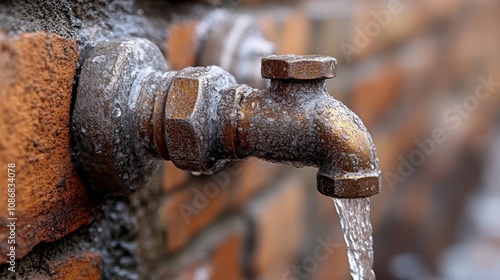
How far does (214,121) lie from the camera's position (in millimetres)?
393

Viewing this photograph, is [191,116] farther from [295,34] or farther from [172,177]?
[295,34]

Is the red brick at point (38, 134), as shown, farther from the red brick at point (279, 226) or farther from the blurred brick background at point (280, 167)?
the red brick at point (279, 226)

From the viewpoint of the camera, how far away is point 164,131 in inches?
15.2

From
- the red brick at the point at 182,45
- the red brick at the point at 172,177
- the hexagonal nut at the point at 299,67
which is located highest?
the hexagonal nut at the point at 299,67

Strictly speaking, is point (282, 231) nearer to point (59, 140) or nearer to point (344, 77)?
point (344, 77)

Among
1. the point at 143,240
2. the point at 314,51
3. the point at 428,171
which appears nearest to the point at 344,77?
the point at 314,51

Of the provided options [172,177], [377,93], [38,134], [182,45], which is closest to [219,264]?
[172,177]

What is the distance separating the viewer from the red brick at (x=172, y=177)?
558 mm

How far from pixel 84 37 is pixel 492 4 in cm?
171

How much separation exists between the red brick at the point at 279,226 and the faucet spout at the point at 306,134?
0.40m

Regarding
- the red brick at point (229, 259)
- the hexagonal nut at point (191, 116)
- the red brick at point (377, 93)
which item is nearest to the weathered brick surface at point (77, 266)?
the hexagonal nut at point (191, 116)

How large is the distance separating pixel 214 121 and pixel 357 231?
0.13m

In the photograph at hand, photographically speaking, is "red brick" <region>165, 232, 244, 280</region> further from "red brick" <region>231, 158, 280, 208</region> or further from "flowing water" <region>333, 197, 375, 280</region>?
"flowing water" <region>333, 197, 375, 280</region>

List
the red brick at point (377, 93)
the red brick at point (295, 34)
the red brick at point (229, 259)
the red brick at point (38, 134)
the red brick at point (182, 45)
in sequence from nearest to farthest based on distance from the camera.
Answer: the red brick at point (38, 134) < the red brick at point (182, 45) < the red brick at point (229, 259) < the red brick at point (295, 34) < the red brick at point (377, 93)
